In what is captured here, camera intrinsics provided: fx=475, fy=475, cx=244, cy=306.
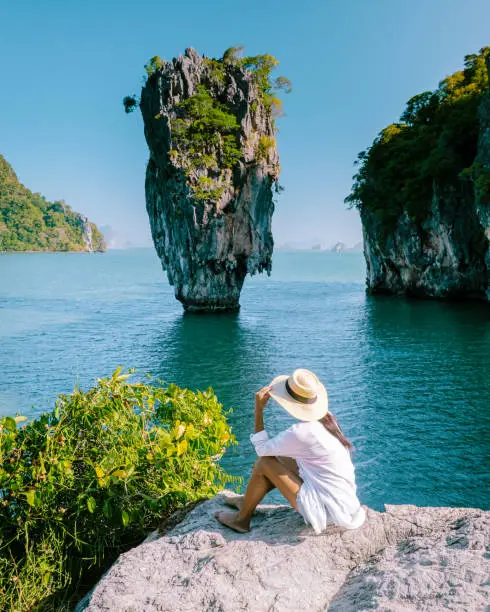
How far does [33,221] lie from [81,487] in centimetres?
17975

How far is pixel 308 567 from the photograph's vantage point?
4039mm

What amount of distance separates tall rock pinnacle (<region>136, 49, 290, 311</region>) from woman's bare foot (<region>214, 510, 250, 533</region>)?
31049 mm

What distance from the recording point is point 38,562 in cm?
455

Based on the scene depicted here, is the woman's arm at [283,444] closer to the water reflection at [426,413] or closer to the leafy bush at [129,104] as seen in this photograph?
the water reflection at [426,413]

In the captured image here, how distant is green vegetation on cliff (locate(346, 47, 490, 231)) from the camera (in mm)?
35844

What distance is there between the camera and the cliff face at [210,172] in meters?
34.2

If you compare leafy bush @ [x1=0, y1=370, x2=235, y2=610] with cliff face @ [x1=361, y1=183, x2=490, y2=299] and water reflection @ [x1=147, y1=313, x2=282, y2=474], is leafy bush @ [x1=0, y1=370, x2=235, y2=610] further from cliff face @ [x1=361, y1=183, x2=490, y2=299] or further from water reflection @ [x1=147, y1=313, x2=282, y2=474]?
cliff face @ [x1=361, y1=183, x2=490, y2=299]

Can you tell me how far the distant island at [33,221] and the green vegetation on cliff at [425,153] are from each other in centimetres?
14305

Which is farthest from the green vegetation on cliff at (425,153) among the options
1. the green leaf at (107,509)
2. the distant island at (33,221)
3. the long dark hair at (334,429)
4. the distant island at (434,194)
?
the distant island at (33,221)

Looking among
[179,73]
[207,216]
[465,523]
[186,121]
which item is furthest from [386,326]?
[465,523]

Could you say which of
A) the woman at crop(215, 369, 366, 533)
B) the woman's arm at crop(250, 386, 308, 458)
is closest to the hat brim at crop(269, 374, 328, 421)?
the woman at crop(215, 369, 366, 533)

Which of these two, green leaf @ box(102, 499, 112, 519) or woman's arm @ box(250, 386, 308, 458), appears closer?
woman's arm @ box(250, 386, 308, 458)

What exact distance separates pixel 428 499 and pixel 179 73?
3273 cm

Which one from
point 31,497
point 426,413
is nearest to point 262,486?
point 31,497
